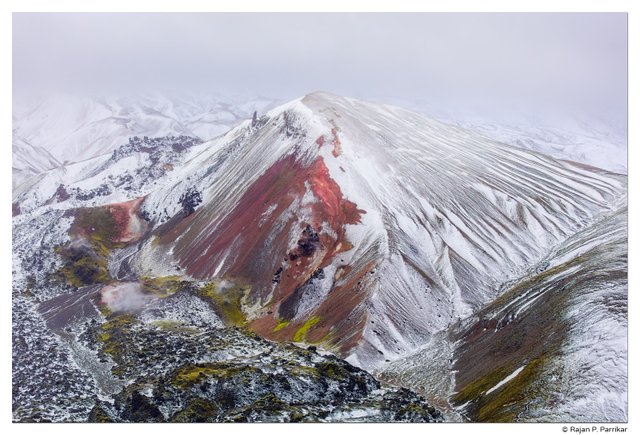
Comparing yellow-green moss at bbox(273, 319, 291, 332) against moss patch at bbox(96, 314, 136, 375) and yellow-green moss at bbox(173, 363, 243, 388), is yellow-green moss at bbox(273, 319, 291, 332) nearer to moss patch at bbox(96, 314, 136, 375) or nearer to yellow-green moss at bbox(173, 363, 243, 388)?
moss patch at bbox(96, 314, 136, 375)

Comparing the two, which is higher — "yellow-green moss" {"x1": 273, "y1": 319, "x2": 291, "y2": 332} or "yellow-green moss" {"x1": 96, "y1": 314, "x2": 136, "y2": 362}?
"yellow-green moss" {"x1": 273, "y1": 319, "x2": 291, "y2": 332}

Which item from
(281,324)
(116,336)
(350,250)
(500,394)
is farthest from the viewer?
(350,250)

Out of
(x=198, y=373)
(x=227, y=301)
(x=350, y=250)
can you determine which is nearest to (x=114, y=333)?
(x=227, y=301)

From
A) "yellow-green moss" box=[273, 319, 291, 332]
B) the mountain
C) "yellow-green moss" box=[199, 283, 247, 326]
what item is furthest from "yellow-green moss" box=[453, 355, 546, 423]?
"yellow-green moss" box=[199, 283, 247, 326]

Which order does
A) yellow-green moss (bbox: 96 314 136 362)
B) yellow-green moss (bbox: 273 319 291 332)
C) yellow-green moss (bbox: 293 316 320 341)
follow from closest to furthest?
yellow-green moss (bbox: 96 314 136 362)
yellow-green moss (bbox: 293 316 320 341)
yellow-green moss (bbox: 273 319 291 332)

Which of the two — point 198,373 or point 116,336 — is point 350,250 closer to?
point 116,336

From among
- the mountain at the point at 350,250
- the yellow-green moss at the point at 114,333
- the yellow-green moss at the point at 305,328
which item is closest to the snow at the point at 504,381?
the mountain at the point at 350,250
